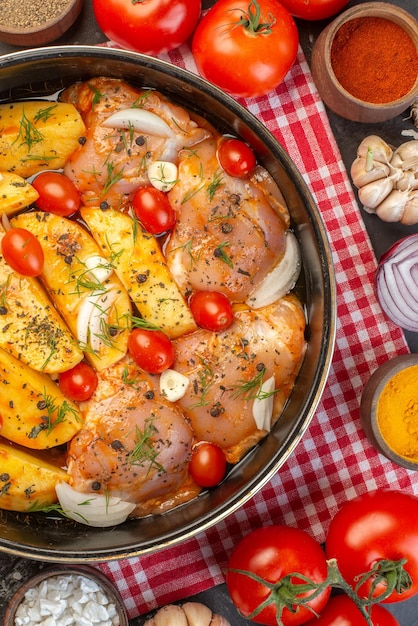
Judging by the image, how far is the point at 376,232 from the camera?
11.7 feet

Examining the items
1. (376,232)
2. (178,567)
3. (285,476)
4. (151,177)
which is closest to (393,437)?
(285,476)

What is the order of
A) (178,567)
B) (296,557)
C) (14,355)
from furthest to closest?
(178,567) → (296,557) → (14,355)

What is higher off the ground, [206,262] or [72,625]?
[206,262]

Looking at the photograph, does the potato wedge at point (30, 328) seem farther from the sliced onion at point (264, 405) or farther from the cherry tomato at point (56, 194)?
the sliced onion at point (264, 405)

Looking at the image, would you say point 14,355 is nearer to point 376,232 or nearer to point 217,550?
point 217,550

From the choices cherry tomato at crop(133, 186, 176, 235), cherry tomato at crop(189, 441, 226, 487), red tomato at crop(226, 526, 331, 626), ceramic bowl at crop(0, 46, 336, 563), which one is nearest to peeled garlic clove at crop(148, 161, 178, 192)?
cherry tomato at crop(133, 186, 176, 235)

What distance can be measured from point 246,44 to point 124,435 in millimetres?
1752

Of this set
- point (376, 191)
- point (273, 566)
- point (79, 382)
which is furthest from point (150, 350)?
point (376, 191)

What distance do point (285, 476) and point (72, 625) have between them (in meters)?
1.19

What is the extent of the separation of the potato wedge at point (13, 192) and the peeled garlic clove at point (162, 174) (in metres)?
0.49

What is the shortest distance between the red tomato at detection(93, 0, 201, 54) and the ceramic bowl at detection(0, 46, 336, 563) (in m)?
0.16

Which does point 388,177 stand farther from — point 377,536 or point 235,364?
point 377,536

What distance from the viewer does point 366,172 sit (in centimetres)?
339

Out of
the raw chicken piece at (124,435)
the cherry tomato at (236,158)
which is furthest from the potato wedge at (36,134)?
the raw chicken piece at (124,435)
